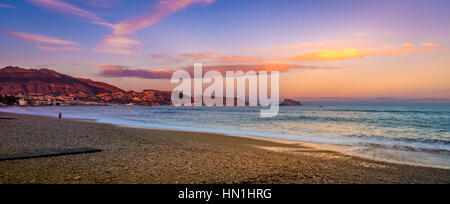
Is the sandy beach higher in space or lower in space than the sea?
higher

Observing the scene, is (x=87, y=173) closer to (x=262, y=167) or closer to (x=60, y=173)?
(x=60, y=173)

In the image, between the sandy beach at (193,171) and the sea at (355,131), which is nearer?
the sandy beach at (193,171)

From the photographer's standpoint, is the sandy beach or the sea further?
the sea

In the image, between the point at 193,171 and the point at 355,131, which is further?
the point at 355,131

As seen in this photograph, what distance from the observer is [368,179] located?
21.0 ft

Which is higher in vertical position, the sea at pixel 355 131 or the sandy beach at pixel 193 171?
the sandy beach at pixel 193 171

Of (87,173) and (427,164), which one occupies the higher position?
(87,173)

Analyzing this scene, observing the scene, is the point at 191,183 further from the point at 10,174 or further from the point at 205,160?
the point at 10,174
